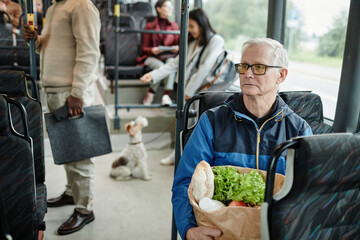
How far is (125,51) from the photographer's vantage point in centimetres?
534

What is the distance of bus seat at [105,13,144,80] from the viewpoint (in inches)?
201

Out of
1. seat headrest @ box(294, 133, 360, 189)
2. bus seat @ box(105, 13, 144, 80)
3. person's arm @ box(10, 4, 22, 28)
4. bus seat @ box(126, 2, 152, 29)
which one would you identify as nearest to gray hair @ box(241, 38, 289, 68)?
seat headrest @ box(294, 133, 360, 189)

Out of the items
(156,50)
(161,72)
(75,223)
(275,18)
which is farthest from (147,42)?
(75,223)

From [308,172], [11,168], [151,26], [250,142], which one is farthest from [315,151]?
[151,26]

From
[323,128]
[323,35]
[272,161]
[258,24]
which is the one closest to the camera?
[272,161]

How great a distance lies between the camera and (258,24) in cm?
377

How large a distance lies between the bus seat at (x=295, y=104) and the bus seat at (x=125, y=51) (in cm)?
318

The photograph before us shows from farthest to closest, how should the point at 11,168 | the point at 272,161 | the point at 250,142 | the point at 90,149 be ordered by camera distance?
the point at 90,149 → the point at 11,168 → the point at 250,142 → the point at 272,161

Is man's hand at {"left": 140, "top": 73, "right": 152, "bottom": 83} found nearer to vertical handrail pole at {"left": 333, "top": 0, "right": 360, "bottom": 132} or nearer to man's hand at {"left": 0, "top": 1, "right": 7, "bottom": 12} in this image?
man's hand at {"left": 0, "top": 1, "right": 7, "bottom": 12}

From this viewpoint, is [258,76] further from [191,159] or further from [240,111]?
[191,159]

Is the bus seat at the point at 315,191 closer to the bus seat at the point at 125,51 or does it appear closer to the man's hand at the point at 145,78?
the man's hand at the point at 145,78

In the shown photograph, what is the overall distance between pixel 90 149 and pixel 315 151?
1.81m

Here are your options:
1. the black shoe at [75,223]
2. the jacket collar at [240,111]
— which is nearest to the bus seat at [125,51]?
the black shoe at [75,223]

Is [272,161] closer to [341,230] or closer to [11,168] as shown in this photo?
[341,230]
